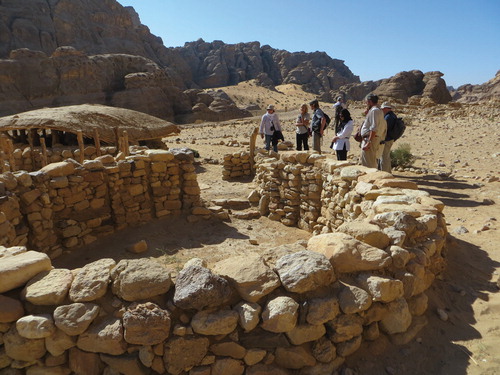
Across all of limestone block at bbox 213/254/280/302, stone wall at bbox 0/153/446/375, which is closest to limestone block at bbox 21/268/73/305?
stone wall at bbox 0/153/446/375

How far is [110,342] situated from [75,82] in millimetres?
37060

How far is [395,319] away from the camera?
291 cm

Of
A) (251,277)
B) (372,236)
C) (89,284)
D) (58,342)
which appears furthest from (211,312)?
(372,236)

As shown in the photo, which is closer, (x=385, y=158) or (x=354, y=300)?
(x=354, y=300)

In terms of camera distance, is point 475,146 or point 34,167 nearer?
point 34,167

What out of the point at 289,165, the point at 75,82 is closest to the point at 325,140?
the point at 289,165

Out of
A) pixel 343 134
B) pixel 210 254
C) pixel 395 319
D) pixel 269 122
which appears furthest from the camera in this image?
pixel 269 122

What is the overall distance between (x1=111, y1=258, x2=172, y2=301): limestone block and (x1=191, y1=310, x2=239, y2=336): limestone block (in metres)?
0.34

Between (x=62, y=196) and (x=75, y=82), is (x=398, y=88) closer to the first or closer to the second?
(x=75, y=82)

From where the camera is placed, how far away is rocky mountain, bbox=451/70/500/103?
58156mm

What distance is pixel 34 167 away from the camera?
1138 cm

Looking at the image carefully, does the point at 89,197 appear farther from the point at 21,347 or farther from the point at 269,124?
the point at 269,124

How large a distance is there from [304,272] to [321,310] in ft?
0.98

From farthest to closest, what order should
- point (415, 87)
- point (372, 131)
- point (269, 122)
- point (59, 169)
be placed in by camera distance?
point (415, 87), point (269, 122), point (372, 131), point (59, 169)
